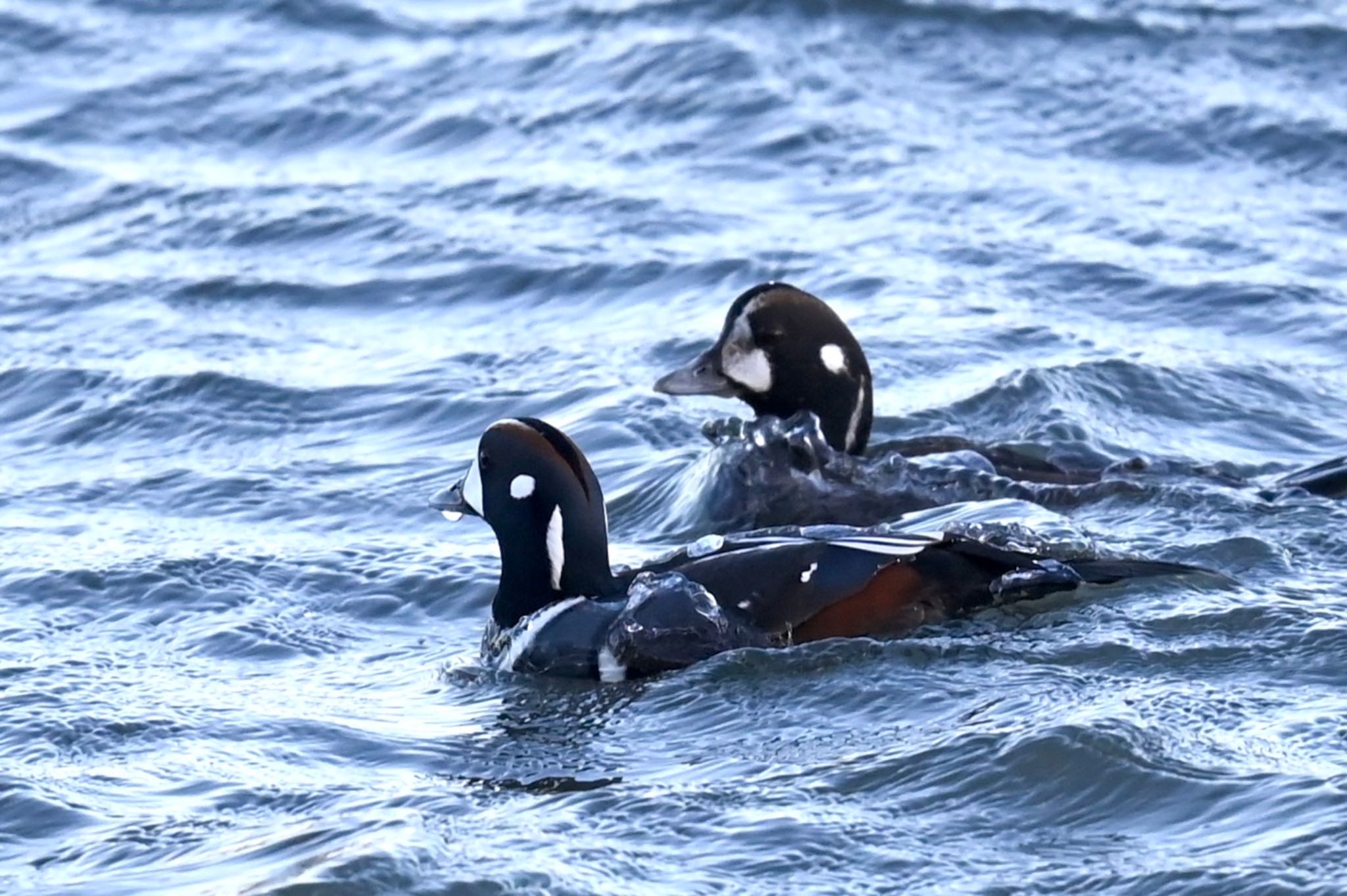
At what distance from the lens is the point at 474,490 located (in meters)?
7.81

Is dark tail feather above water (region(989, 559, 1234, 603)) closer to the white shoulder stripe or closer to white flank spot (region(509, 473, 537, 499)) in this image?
the white shoulder stripe

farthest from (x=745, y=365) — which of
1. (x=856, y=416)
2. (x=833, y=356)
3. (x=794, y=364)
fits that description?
(x=856, y=416)

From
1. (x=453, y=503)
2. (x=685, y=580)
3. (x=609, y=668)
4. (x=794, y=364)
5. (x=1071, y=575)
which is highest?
(x=794, y=364)

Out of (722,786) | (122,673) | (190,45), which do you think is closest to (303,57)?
(190,45)

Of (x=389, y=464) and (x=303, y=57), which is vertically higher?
(x=303, y=57)

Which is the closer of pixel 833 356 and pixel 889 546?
pixel 889 546

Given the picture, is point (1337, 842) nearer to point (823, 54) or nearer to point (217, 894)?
point (217, 894)

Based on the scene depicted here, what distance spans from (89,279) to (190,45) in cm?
476

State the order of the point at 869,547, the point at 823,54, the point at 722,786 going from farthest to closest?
the point at 823,54 → the point at 869,547 → the point at 722,786

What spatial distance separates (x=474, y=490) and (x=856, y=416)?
85.5 inches

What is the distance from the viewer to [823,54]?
15914 millimetres

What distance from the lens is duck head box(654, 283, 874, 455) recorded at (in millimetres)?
9438

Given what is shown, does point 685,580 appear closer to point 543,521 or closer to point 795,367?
point 543,521

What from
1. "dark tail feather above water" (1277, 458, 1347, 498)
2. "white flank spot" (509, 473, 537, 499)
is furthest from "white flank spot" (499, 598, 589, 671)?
"dark tail feather above water" (1277, 458, 1347, 498)
